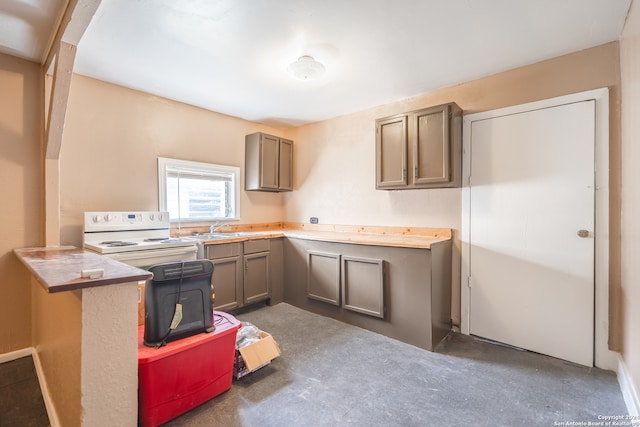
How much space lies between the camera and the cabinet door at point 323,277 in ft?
9.76

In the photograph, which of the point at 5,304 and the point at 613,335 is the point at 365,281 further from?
the point at 5,304

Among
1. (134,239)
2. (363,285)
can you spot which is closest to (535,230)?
(363,285)

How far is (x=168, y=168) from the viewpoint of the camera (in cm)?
317

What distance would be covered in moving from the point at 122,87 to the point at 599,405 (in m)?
4.43

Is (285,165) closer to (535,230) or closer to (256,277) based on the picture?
(256,277)

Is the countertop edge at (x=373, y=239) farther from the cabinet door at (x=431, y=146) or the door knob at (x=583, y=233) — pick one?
the door knob at (x=583, y=233)

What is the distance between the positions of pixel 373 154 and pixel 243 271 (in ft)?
6.55

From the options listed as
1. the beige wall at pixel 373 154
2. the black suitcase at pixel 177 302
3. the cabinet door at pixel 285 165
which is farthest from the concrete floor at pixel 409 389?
the cabinet door at pixel 285 165

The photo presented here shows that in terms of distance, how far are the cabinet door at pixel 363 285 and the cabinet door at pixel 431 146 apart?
3.02ft

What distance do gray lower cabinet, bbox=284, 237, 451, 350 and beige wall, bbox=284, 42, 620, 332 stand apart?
0.40m

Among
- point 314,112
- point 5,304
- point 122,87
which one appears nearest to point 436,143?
point 314,112

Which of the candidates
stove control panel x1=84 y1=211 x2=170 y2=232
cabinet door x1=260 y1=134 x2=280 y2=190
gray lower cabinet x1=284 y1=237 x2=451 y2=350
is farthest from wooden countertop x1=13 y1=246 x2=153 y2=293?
cabinet door x1=260 y1=134 x2=280 y2=190

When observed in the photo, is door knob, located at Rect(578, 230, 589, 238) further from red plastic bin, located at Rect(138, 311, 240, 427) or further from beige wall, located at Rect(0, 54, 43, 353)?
beige wall, located at Rect(0, 54, 43, 353)

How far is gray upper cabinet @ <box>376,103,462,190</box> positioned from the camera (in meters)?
2.58
